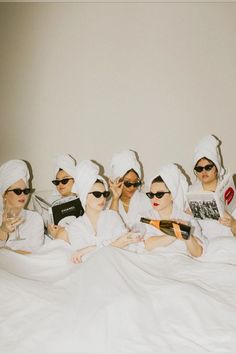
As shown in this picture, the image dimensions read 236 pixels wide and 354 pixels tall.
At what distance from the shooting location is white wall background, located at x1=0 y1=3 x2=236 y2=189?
3.17 meters

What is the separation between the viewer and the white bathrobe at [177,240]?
2.12 metres

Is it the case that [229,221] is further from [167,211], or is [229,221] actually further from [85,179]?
[85,179]

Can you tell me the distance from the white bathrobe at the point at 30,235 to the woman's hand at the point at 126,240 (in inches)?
29.6

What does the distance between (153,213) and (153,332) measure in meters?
1.20

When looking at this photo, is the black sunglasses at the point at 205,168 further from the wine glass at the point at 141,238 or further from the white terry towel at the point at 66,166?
the white terry towel at the point at 66,166

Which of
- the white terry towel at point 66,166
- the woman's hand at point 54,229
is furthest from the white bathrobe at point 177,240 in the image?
the white terry towel at point 66,166

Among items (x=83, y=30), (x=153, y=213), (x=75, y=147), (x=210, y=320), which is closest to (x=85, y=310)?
(x=210, y=320)

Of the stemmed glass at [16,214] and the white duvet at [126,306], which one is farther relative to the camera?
the stemmed glass at [16,214]

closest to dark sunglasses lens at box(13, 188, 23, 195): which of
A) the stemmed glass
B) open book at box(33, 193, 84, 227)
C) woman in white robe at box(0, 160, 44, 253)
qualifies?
woman in white robe at box(0, 160, 44, 253)

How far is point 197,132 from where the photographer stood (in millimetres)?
3311

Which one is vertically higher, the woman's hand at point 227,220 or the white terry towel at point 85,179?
the white terry towel at point 85,179

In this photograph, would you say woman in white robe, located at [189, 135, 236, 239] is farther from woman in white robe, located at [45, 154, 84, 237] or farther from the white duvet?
woman in white robe, located at [45, 154, 84, 237]

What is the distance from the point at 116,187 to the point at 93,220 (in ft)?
1.63

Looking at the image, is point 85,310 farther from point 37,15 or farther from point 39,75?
point 37,15
